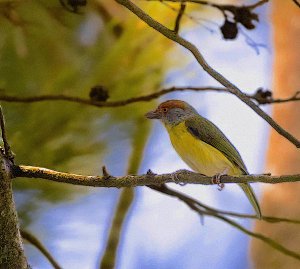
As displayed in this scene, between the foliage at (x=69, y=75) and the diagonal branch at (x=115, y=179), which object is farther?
the foliage at (x=69, y=75)

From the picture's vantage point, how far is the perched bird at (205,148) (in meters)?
0.69

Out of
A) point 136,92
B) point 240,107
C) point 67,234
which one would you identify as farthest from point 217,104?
point 67,234

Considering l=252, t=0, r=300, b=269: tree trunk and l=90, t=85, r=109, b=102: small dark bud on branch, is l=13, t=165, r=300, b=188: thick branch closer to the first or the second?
l=90, t=85, r=109, b=102: small dark bud on branch

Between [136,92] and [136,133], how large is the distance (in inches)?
1.9

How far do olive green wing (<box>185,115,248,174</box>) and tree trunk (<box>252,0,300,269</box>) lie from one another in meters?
0.14

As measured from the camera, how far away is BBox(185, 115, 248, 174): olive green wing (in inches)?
27.1

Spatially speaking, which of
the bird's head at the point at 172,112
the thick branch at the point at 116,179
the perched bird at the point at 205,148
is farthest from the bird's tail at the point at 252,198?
the thick branch at the point at 116,179

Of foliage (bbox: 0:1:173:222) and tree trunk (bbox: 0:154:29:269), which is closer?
tree trunk (bbox: 0:154:29:269)

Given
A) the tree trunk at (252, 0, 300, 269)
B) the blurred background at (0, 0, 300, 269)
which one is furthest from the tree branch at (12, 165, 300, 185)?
the tree trunk at (252, 0, 300, 269)

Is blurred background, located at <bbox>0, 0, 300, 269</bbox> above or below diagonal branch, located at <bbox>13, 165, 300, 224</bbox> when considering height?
above

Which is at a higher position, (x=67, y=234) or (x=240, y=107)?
(x=240, y=107)

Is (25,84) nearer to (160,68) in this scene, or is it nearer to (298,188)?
(160,68)

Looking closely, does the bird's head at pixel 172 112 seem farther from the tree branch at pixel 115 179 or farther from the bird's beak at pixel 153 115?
the tree branch at pixel 115 179

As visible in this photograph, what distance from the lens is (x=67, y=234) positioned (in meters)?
0.69
